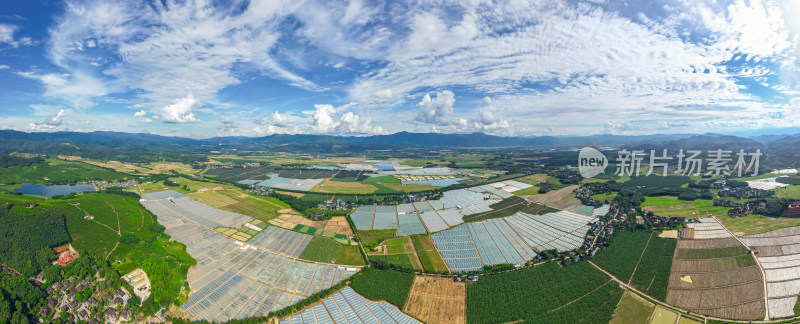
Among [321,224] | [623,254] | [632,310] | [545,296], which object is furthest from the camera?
[321,224]

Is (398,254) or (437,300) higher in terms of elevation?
(398,254)

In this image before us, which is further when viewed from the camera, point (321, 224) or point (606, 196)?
point (606, 196)

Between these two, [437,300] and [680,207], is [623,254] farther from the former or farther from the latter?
[680,207]

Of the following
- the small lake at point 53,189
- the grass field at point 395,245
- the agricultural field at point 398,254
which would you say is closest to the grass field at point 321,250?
the agricultural field at point 398,254

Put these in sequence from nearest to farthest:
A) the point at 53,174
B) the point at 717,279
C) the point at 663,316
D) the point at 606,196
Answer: the point at 663,316
the point at 717,279
the point at 606,196
the point at 53,174

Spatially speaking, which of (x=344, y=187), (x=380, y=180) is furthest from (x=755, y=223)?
(x=344, y=187)

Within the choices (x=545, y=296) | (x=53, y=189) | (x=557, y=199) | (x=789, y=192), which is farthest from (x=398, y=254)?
(x=53, y=189)

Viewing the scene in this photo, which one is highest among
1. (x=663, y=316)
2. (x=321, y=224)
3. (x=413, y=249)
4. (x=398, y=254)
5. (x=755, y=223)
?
(x=755, y=223)
